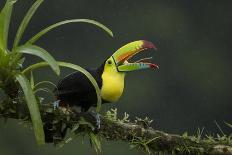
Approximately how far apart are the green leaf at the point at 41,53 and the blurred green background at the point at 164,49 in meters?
15.9

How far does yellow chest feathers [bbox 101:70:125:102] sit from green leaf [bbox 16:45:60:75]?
22.1 inches

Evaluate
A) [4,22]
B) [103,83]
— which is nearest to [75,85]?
[103,83]

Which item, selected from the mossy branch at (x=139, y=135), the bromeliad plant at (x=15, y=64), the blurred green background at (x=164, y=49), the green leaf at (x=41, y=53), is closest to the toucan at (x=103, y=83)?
the mossy branch at (x=139, y=135)

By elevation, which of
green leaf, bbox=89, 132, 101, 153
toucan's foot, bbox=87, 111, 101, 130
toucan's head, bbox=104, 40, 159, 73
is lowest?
green leaf, bbox=89, 132, 101, 153

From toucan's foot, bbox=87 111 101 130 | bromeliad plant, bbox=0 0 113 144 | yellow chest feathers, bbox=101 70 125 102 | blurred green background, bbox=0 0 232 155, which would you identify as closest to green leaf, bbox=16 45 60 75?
bromeliad plant, bbox=0 0 113 144

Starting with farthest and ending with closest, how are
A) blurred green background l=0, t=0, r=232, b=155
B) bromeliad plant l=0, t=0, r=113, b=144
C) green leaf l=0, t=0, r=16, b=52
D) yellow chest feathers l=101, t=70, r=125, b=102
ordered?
blurred green background l=0, t=0, r=232, b=155 < yellow chest feathers l=101, t=70, r=125, b=102 < green leaf l=0, t=0, r=16, b=52 < bromeliad plant l=0, t=0, r=113, b=144

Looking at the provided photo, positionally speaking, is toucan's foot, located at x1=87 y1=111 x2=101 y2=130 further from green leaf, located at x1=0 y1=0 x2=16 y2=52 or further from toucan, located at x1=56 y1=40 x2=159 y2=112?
green leaf, located at x1=0 y1=0 x2=16 y2=52

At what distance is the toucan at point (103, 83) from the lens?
4191 millimetres

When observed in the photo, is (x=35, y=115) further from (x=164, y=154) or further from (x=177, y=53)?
(x=177, y=53)

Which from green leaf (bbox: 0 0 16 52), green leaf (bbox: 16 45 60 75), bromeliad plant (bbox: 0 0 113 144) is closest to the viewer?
green leaf (bbox: 16 45 60 75)

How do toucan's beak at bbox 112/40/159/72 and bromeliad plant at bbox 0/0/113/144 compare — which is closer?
bromeliad plant at bbox 0/0/113/144

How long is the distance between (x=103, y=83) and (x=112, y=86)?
0.25ft

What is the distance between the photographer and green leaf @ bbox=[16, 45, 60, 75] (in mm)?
3592

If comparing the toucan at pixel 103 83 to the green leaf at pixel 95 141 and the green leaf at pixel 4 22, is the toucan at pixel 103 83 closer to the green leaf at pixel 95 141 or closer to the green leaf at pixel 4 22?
the green leaf at pixel 95 141
